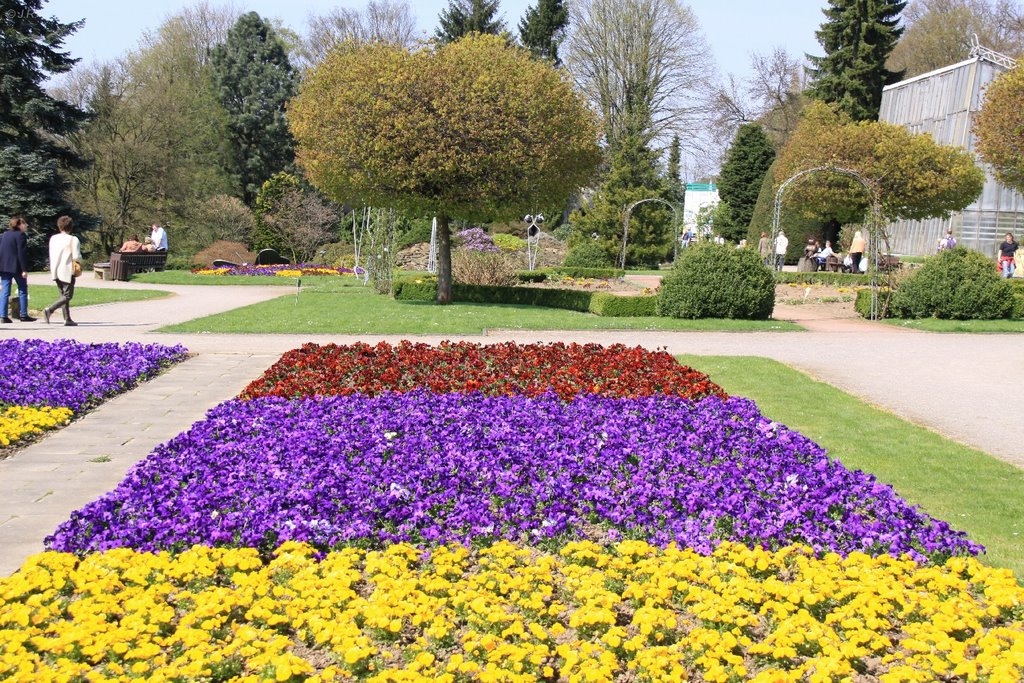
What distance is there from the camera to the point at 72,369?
902 cm

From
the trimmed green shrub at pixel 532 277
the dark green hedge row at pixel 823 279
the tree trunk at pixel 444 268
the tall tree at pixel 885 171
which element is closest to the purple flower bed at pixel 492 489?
the tree trunk at pixel 444 268

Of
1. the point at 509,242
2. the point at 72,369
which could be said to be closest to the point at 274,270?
the point at 509,242

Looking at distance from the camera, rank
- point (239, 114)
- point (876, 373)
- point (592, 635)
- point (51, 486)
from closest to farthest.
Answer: point (592, 635)
point (51, 486)
point (876, 373)
point (239, 114)

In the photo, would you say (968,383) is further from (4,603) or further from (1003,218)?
(1003,218)

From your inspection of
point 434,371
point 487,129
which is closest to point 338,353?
point 434,371

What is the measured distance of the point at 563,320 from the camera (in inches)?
624

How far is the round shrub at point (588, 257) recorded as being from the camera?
31.4 meters

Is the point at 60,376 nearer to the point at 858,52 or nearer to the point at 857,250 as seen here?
the point at 857,250

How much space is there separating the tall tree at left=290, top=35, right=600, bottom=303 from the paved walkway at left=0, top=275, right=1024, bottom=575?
3.73 metres

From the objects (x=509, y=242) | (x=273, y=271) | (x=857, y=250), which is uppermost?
(x=857, y=250)

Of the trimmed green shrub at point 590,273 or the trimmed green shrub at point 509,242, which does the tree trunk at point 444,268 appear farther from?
the trimmed green shrub at point 509,242

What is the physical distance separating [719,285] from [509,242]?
22294 millimetres

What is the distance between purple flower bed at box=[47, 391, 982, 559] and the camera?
4691 millimetres

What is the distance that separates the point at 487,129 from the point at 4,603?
14667 millimetres
